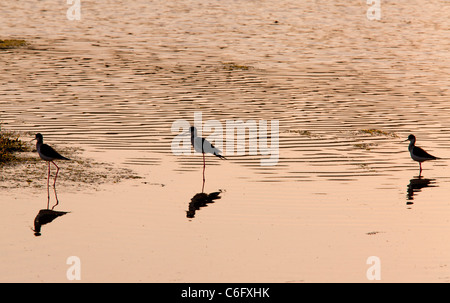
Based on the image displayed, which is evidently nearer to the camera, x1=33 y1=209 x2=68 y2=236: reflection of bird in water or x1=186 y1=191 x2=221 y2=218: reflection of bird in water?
x1=33 y1=209 x2=68 y2=236: reflection of bird in water

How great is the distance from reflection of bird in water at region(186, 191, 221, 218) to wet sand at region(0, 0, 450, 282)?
0.13 meters

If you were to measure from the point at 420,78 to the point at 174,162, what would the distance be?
1598cm

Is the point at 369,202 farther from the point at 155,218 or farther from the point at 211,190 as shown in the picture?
the point at 155,218

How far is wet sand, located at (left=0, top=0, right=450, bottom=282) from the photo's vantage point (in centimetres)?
1223

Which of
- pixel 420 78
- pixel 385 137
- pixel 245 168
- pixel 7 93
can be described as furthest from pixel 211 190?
pixel 420 78

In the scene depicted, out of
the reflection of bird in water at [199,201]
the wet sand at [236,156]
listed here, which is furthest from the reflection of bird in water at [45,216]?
the reflection of bird in water at [199,201]

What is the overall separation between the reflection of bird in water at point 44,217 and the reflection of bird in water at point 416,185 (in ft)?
23.0

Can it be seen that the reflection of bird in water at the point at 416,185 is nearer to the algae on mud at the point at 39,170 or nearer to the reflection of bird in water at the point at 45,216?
the algae on mud at the point at 39,170

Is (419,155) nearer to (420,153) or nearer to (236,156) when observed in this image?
(420,153)

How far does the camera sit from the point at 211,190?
16516 millimetres

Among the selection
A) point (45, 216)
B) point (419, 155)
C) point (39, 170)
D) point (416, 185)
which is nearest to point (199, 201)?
point (45, 216)

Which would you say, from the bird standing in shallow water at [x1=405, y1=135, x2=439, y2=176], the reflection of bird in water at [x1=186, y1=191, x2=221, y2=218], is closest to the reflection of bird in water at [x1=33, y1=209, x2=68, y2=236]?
the reflection of bird in water at [x1=186, y1=191, x2=221, y2=218]

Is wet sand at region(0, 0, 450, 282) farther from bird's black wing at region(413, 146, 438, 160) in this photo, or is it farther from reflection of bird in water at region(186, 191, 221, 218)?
bird's black wing at region(413, 146, 438, 160)
